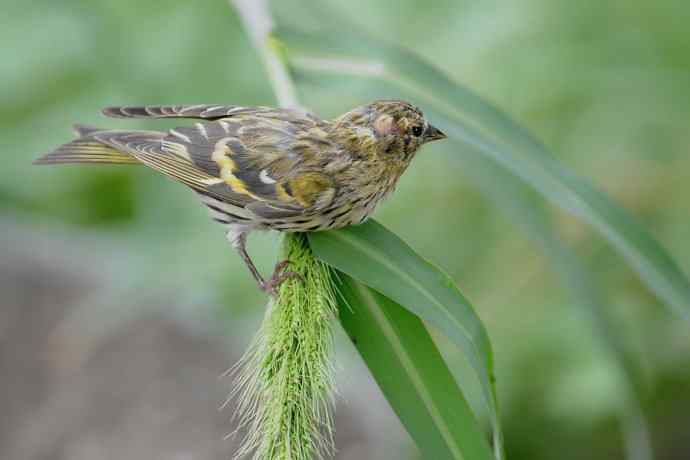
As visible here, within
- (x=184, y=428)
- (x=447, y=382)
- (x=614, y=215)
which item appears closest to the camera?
(x=447, y=382)

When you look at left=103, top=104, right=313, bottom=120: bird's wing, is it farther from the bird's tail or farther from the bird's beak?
the bird's beak

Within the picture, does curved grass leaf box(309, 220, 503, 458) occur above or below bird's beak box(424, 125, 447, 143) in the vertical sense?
below

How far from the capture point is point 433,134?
2.29 m

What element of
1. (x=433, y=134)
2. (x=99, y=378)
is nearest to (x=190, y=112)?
(x=433, y=134)

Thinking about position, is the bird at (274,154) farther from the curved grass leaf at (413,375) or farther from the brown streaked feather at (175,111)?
the curved grass leaf at (413,375)

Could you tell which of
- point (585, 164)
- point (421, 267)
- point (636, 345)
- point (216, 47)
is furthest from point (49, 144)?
point (421, 267)

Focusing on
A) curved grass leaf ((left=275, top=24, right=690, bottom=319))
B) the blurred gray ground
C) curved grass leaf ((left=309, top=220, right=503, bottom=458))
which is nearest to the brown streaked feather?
curved grass leaf ((left=275, top=24, right=690, bottom=319))

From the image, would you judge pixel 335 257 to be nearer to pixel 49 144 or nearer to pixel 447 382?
pixel 447 382

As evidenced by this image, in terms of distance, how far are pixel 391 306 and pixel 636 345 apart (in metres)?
1.90

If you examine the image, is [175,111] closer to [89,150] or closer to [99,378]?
[89,150]

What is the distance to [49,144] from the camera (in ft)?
15.0

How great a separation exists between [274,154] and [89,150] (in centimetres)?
51

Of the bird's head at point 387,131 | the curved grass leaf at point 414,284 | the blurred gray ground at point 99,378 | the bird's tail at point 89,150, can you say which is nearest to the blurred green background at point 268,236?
the blurred gray ground at point 99,378

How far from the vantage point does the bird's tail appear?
8.00ft
